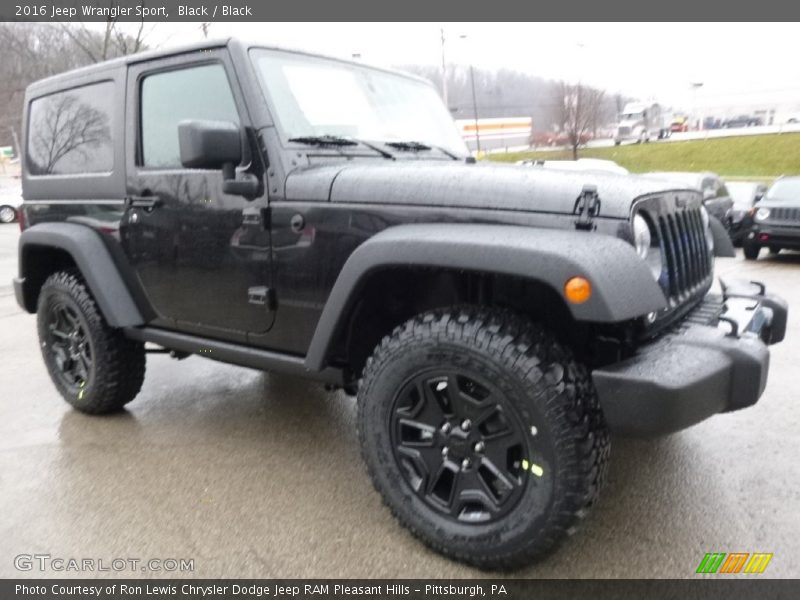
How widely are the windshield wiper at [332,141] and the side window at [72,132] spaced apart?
133cm

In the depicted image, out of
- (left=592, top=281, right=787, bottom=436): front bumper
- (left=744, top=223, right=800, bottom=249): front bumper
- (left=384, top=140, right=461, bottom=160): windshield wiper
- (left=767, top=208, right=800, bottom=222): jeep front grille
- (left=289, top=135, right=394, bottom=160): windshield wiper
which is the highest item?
(left=289, top=135, right=394, bottom=160): windshield wiper

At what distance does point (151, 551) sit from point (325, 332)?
1.12 metres

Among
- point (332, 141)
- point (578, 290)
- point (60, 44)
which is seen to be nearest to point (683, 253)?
point (578, 290)

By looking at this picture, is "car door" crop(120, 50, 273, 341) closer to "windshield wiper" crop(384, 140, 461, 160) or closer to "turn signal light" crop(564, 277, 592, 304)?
"windshield wiper" crop(384, 140, 461, 160)

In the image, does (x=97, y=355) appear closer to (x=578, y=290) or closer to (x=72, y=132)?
(x=72, y=132)

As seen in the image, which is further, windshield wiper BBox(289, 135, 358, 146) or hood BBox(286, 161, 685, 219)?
windshield wiper BBox(289, 135, 358, 146)

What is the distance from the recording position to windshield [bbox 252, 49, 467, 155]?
113 inches

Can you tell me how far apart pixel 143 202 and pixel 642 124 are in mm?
50527

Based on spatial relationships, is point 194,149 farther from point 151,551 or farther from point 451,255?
point 151,551

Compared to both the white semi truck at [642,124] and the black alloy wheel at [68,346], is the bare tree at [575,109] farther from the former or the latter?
the black alloy wheel at [68,346]

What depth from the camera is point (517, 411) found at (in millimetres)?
2143

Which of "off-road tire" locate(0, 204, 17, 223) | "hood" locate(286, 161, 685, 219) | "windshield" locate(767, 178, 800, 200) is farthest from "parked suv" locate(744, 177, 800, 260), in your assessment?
"off-road tire" locate(0, 204, 17, 223)

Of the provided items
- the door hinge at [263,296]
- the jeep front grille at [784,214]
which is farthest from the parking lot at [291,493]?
the jeep front grille at [784,214]

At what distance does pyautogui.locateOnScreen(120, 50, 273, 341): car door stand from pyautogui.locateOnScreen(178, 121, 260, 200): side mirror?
0.06 meters
